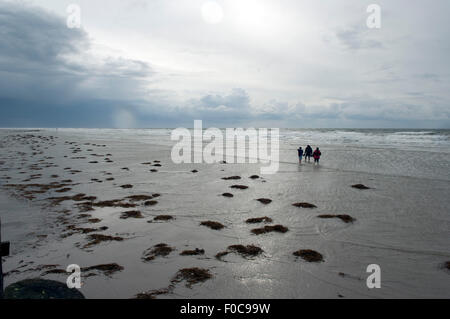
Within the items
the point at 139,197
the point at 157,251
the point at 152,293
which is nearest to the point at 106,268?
the point at 157,251

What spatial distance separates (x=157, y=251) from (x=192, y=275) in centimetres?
162

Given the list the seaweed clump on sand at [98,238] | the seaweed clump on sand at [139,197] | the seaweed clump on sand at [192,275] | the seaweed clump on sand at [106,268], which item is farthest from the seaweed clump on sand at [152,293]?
the seaweed clump on sand at [139,197]

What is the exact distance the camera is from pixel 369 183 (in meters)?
15.9

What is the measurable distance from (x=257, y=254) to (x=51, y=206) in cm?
949

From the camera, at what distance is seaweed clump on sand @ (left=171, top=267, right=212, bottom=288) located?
5727 millimetres

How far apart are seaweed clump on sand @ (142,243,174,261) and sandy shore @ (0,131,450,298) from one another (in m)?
0.03

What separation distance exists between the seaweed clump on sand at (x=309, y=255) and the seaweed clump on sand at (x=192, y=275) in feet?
8.55

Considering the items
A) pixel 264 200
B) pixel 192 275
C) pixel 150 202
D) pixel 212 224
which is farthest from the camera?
pixel 264 200

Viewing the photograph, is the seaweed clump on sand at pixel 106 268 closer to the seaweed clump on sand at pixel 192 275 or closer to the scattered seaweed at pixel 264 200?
the seaweed clump on sand at pixel 192 275

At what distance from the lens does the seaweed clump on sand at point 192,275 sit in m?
5.73

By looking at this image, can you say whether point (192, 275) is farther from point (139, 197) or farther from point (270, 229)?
point (139, 197)

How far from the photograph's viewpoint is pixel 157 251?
7102mm
